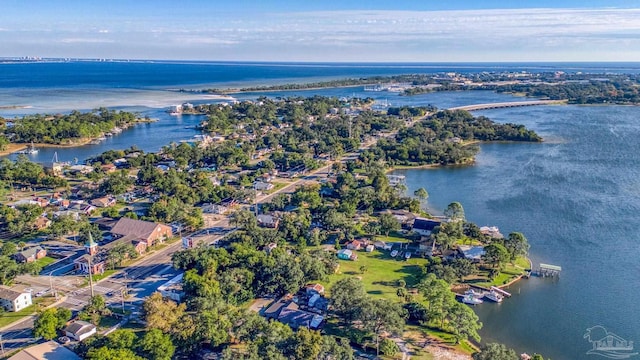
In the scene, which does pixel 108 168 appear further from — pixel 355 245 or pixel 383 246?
pixel 383 246

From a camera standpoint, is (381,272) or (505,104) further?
(505,104)

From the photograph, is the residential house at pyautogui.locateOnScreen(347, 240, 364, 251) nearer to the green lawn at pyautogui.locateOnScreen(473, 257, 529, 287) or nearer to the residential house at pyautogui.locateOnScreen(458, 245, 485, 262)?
the residential house at pyautogui.locateOnScreen(458, 245, 485, 262)

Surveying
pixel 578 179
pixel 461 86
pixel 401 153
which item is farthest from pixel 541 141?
pixel 461 86

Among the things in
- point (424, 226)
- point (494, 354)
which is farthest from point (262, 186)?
point (494, 354)

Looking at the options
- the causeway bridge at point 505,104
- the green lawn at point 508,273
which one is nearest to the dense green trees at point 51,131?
the green lawn at point 508,273

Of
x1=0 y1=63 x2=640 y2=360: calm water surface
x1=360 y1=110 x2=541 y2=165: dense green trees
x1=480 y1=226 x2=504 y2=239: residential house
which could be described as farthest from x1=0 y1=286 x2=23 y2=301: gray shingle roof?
x1=360 y1=110 x2=541 y2=165: dense green trees

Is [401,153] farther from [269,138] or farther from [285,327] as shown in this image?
[285,327]
